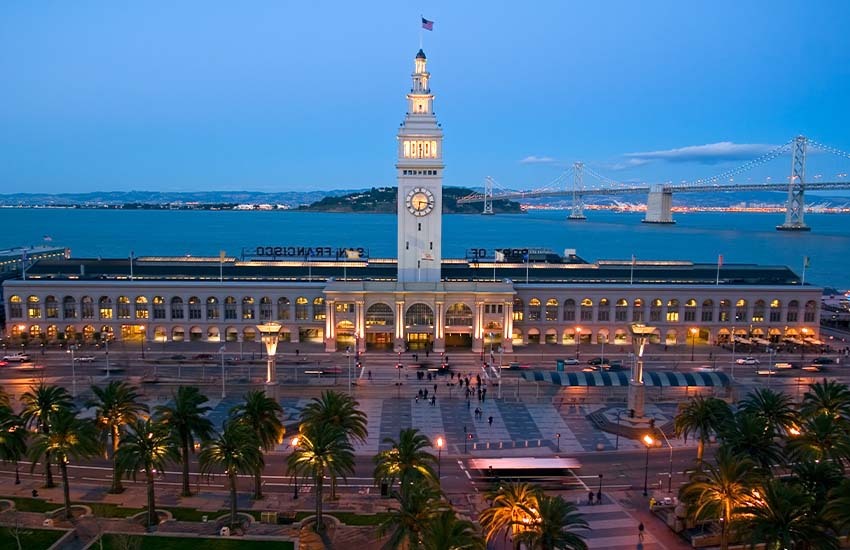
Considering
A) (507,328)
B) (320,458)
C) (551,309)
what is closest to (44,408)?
(320,458)

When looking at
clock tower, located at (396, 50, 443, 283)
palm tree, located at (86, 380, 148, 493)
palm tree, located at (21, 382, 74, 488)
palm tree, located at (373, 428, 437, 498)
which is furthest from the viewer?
clock tower, located at (396, 50, 443, 283)

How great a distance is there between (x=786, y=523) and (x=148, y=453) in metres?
32.1

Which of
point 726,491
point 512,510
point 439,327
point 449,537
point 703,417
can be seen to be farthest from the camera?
point 439,327

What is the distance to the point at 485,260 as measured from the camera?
112 metres

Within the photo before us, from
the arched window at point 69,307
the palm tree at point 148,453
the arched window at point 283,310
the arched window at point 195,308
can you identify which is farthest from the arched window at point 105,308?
the palm tree at point 148,453

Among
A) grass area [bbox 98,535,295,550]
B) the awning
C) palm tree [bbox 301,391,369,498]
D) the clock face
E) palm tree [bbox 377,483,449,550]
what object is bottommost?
grass area [bbox 98,535,295,550]

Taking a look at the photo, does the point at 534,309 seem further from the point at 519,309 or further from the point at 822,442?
the point at 822,442

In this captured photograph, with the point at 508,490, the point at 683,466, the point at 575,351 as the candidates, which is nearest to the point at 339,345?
the point at 575,351

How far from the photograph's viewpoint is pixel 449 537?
2855cm

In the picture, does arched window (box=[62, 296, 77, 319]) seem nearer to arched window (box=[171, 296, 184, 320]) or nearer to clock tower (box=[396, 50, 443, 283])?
arched window (box=[171, 296, 184, 320])

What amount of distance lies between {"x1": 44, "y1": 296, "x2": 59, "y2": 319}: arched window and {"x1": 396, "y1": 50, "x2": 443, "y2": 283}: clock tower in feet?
145

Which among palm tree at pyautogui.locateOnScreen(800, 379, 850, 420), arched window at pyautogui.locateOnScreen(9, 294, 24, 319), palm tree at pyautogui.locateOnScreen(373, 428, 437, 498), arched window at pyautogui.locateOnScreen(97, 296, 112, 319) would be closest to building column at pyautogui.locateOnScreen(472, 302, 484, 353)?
palm tree at pyautogui.locateOnScreen(800, 379, 850, 420)

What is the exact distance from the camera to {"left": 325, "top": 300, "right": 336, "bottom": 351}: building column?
3317 inches

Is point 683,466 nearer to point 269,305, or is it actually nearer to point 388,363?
point 388,363
